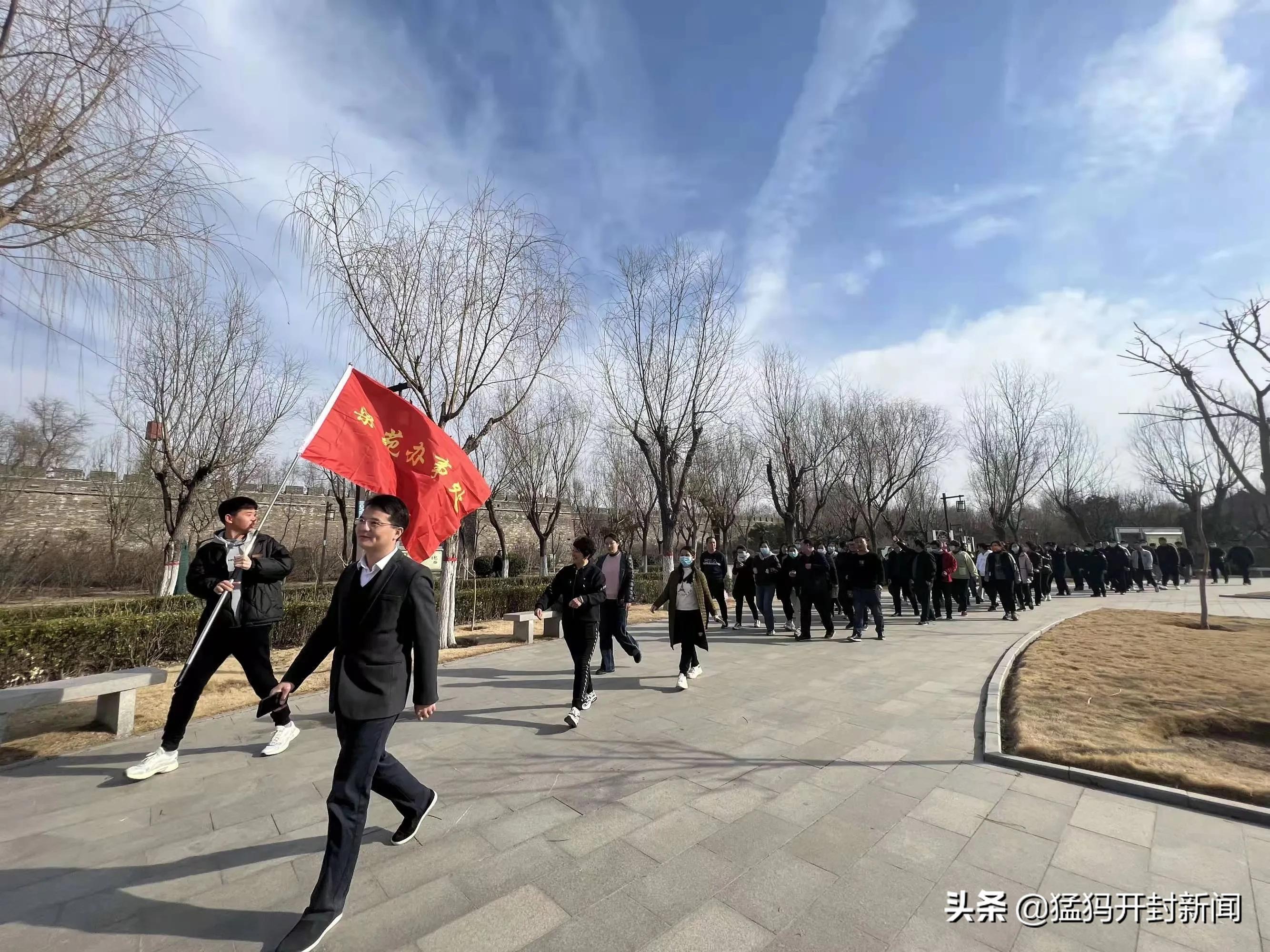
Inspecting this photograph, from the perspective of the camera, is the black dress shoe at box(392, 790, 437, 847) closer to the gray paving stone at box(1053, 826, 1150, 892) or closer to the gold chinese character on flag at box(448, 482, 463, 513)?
the gold chinese character on flag at box(448, 482, 463, 513)

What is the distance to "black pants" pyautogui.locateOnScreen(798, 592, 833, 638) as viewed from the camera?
9.83 m

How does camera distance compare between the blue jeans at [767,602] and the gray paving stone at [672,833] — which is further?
the blue jeans at [767,602]

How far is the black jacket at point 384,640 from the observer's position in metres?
2.64

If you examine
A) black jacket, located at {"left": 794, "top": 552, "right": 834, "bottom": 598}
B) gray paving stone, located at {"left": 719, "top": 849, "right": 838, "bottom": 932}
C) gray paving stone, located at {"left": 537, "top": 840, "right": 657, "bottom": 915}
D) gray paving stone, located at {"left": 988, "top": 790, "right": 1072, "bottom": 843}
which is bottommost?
gray paving stone, located at {"left": 988, "top": 790, "right": 1072, "bottom": 843}

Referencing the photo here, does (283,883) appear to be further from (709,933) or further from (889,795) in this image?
(889,795)

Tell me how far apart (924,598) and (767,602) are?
356 cm

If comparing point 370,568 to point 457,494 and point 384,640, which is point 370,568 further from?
point 457,494

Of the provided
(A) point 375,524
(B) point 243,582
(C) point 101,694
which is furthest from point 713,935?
(C) point 101,694

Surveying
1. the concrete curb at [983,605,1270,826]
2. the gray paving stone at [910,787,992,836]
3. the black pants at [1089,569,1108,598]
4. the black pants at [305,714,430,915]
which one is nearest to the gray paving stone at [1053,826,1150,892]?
the gray paving stone at [910,787,992,836]

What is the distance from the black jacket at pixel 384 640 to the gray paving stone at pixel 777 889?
1684mm

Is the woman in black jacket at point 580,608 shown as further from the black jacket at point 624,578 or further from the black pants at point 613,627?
the black pants at point 613,627

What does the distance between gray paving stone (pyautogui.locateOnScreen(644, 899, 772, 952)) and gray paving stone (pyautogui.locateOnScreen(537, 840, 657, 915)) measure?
0.38 meters

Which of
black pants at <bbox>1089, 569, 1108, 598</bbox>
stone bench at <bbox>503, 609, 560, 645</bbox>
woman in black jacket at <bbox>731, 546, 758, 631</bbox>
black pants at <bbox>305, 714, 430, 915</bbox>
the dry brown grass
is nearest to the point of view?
black pants at <bbox>305, 714, 430, 915</bbox>

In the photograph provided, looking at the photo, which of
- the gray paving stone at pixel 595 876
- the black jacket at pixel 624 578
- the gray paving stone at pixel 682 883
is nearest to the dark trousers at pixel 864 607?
the black jacket at pixel 624 578
